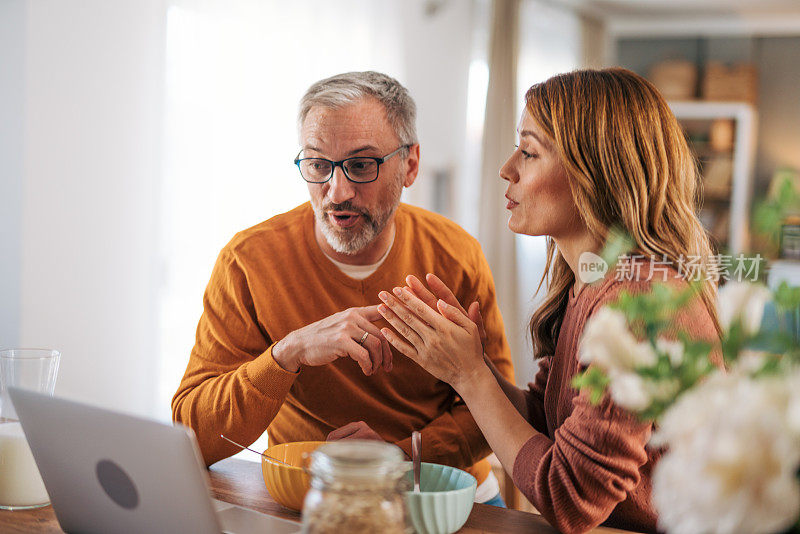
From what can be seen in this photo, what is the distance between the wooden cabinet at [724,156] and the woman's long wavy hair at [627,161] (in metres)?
3.56

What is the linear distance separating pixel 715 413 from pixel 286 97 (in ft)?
10.5

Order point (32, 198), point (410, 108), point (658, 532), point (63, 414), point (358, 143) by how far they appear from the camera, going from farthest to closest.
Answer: point (32, 198) < point (410, 108) < point (358, 143) < point (658, 532) < point (63, 414)

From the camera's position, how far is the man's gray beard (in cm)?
167

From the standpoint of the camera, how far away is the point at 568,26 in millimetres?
4598

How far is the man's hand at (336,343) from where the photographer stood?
1387 millimetres

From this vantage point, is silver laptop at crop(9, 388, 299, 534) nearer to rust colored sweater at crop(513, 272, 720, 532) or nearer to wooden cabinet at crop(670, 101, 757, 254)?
rust colored sweater at crop(513, 272, 720, 532)

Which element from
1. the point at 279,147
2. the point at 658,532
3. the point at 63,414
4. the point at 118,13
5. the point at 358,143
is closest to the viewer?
the point at 63,414

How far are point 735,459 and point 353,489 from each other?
349 mm

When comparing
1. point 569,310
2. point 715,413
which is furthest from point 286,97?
point 715,413

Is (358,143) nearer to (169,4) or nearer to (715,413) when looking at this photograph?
(715,413)

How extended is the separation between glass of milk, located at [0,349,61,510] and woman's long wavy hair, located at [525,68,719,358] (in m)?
0.88

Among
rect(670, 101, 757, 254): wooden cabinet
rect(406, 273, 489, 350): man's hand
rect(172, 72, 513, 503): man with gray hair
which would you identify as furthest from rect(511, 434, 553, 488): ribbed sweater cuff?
rect(670, 101, 757, 254): wooden cabinet

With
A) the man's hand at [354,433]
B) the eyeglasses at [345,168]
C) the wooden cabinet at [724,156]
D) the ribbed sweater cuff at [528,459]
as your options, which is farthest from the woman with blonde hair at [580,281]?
the wooden cabinet at [724,156]

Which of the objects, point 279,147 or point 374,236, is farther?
point 279,147
